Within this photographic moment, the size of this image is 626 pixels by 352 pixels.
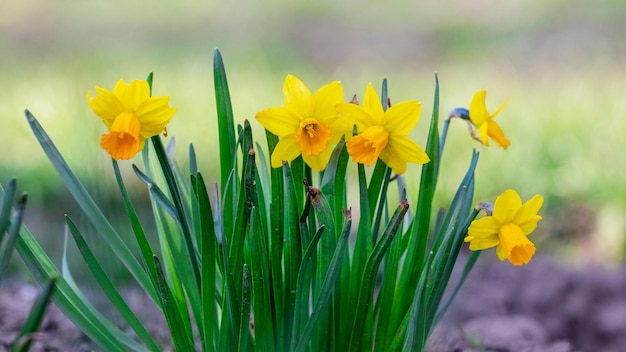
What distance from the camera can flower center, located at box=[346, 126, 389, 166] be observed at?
1.16 m

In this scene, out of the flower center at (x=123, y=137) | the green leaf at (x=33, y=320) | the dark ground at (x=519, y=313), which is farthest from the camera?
the dark ground at (x=519, y=313)

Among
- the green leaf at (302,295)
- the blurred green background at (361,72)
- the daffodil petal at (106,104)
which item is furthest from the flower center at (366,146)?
the blurred green background at (361,72)

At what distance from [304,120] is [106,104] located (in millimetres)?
290

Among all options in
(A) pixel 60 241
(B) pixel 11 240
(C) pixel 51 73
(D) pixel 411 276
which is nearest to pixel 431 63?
(C) pixel 51 73

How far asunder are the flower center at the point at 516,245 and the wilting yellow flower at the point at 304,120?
292 millimetres

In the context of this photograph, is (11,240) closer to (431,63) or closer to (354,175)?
(354,175)

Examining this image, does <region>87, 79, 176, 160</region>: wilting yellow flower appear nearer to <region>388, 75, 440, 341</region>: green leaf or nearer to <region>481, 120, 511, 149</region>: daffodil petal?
<region>388, 75, 440, 341</region>: green leaf

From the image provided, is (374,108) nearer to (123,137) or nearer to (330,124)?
(330,124)

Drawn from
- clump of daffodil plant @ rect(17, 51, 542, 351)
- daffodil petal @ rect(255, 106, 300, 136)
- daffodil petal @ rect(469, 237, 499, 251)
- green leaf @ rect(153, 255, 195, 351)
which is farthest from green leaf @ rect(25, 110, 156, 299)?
Answer: daffodil petal @ rect(469, 237, 499, 251)

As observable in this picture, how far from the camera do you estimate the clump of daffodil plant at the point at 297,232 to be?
1.18 meters

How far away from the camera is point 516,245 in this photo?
1172mm

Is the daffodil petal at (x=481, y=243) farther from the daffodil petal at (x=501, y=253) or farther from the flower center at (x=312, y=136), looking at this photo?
the flower center at (x=312, y=136)

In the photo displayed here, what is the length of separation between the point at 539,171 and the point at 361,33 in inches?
148

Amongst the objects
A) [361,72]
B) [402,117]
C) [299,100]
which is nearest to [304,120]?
[299,100]
